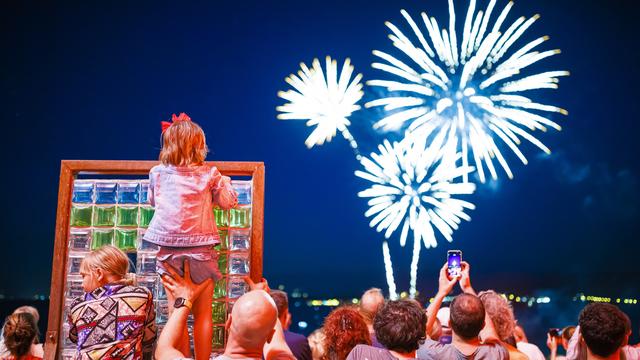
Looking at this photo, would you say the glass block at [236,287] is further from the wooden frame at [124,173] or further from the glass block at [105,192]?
the glass block at [105,192]

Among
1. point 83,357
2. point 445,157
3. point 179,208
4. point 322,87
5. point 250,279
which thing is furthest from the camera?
point 445,157

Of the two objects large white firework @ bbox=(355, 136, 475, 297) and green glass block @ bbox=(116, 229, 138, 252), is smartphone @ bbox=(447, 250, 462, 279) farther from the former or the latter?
large white firework @ bbox=(355, 136, 475, 297)

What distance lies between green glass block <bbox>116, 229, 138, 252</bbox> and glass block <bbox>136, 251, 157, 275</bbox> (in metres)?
0.12

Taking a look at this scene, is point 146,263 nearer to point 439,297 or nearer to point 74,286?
point 74,286

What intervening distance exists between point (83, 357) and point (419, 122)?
970 cm

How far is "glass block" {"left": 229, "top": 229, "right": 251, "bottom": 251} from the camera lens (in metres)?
4.96

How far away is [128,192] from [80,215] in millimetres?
435

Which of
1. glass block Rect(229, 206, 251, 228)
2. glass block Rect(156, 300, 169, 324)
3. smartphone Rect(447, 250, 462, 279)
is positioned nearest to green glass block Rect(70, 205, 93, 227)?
glass block Rect(156, 300, 169, 324)

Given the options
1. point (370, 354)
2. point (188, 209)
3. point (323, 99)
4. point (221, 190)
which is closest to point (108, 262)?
point (188, 209)

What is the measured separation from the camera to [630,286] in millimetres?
36438

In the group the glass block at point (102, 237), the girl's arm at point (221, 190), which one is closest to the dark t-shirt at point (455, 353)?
the girl's arm at point (221, 190)

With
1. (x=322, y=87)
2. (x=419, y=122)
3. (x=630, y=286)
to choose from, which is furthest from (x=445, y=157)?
(x=630, y=286)

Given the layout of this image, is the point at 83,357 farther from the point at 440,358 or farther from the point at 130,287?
the point at 440,358

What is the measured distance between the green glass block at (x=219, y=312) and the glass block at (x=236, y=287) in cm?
11
